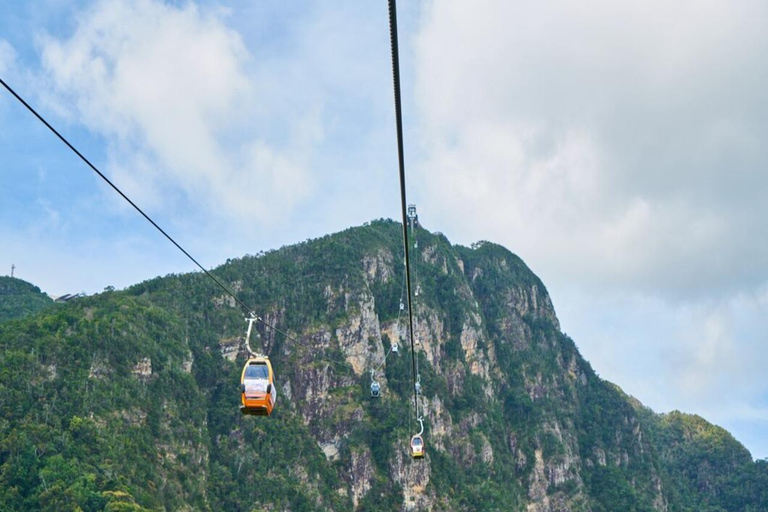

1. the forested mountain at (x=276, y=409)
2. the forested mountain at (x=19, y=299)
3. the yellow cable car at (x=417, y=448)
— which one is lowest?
the yellow cable car at (x=417, y=448)

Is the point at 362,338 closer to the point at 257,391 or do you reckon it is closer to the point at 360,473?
the point at 360,473

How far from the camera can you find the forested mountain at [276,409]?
10369 centimetres

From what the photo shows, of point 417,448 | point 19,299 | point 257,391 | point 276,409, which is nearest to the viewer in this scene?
point 257,391

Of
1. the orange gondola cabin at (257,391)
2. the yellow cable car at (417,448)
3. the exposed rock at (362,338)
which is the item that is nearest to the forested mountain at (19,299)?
the exposed rock at (362,338)

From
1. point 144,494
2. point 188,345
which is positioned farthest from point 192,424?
point 144,494

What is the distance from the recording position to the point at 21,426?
98.8m

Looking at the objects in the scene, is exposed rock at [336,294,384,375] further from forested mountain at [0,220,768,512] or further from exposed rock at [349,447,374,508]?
exposed rock at [349,447,374,508]

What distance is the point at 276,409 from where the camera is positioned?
143m

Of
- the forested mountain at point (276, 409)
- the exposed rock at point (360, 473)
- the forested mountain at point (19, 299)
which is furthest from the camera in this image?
the forested mountain at point (19, 299)

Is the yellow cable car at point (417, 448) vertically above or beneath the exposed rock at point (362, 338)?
beneath

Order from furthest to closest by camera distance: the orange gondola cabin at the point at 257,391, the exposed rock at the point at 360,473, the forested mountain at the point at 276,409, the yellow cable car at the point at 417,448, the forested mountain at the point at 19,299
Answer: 1. the forested mountain at the point at 19,299
2. the exposed rock at the point at 360,473
3. the forested mountain at the point at 276,409
4. the yellow cable car at the point at 417,448
5. the orange gondola cabin at the point at 257,391

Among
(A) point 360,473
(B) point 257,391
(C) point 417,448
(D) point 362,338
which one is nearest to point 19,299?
(D) point 362,338

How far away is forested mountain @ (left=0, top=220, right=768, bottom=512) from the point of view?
103688 mm

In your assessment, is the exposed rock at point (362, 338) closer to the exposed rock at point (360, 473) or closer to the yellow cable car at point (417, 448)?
the exposed rock at point (360, 473)
